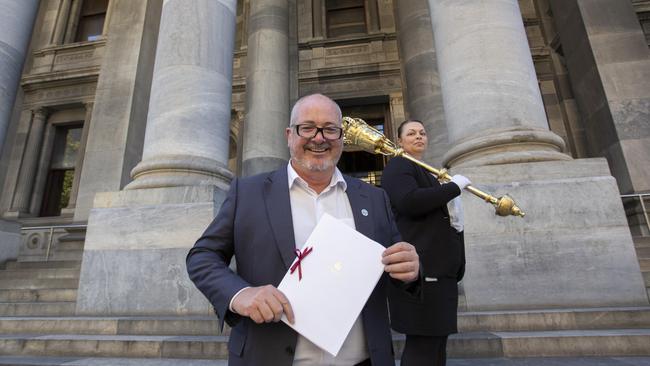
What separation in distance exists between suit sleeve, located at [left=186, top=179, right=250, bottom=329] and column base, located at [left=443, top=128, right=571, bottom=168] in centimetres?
456

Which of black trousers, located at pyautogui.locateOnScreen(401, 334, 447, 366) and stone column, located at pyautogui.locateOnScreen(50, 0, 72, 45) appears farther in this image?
stone column, located at pyautogui.locateOnScreen(50, 0, 72, 45)

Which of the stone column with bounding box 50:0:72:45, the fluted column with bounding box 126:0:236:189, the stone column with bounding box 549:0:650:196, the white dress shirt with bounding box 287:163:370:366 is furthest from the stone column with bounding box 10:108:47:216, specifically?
the stone column with bounding box 549:0:650:196

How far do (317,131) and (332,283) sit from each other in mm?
671

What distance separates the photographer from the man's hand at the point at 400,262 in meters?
1.39

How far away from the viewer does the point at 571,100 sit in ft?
43.4

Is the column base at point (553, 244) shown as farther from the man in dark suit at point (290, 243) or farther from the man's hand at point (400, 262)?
the man's hand at point (400, 262)

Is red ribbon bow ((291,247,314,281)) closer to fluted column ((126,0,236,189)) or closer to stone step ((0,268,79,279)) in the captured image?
fluted column ((126,0,236,189))

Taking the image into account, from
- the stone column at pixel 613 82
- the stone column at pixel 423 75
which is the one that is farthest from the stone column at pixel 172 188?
the stone column at pixel 613 82

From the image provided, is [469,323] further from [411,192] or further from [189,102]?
[189,102]

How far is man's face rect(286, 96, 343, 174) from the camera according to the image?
164 cm

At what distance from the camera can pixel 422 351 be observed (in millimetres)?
2158

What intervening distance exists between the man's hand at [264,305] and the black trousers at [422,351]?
1195 millimetres

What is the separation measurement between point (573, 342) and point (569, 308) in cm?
106

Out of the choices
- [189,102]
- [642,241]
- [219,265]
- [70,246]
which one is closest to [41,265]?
[70,246]
